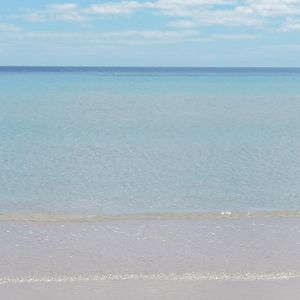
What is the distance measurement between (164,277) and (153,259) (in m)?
0.93

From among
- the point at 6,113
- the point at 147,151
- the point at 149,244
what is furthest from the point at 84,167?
the point at 6,113

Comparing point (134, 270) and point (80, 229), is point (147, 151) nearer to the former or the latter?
point (80, 229)

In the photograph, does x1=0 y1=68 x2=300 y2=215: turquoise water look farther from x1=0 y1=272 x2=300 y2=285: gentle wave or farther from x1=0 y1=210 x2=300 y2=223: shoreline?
x1=0 y1=272 x2=300 y2=285: gentle wave

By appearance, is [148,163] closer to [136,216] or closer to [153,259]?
[136,216]

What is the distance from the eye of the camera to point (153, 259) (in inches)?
380

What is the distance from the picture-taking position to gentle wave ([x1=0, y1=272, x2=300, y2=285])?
861 centimetres

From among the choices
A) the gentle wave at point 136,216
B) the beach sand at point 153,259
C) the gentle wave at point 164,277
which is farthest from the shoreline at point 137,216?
the gentle wave at point 164,277

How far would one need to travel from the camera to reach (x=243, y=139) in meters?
25.7

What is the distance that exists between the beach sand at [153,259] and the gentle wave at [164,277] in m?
0.01

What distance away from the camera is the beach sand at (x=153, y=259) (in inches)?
324

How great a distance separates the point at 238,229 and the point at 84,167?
7811 millimetres

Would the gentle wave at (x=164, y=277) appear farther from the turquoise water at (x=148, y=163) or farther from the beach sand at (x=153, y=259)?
the turquoise water at (x=148, y=163)

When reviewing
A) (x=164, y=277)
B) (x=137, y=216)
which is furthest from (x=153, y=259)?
(x=137, y=216)

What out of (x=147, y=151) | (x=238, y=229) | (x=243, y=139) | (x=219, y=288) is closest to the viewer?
(x=219, y=288)
